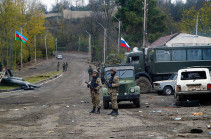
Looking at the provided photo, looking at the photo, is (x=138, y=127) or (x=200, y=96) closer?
(x=138, y=127)

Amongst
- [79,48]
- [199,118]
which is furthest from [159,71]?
[79,48]

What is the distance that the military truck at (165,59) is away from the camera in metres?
26.1

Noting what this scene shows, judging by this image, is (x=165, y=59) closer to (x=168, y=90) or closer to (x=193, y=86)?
(x=168, y=90)

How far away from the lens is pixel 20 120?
12516mm

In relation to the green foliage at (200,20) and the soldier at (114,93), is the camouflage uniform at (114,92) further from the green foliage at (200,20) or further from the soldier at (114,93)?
the green foliage at (200,20)

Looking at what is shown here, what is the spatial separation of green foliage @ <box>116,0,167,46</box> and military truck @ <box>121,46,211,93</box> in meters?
34.9

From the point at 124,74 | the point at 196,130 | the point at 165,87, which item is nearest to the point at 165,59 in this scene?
the point at 165,87

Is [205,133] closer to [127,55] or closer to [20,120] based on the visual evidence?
[20,120]

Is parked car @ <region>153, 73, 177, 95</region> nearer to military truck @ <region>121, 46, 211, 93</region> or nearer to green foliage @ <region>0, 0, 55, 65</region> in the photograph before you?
military truck @ <region>121, 46, 211, 93</region>

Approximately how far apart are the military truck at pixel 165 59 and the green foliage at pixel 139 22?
34.9 metres

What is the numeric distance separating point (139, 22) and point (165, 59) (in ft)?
117

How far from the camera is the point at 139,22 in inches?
2404

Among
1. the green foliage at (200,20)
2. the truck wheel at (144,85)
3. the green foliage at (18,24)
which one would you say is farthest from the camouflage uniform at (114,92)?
the green foliage at (200,20)

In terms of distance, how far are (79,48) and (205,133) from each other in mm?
130329
